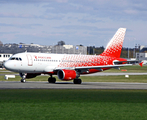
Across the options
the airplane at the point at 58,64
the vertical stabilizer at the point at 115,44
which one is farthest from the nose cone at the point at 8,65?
the vertical stabilizer at the point at 115,44

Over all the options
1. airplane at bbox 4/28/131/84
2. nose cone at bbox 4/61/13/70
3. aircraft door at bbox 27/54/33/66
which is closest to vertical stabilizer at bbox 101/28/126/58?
airplane at bbox 4/28/131/84

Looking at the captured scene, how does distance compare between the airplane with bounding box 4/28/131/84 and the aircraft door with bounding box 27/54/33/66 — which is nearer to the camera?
the airplane with bounding box 4/28/131/84

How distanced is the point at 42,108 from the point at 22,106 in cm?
152

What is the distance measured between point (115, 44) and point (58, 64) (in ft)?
42.2

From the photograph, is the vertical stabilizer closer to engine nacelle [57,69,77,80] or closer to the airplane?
the airplane

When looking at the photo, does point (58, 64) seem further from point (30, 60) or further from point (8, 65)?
point (8, 65)

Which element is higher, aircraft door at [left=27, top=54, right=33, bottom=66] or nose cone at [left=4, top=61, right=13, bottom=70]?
aircraft door at [left=27, top=54, right=33, bottom=66]

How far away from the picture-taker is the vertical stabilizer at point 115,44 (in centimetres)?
5431

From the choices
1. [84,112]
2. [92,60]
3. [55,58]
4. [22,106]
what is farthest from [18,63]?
[84,112]

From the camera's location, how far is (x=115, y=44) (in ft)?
180

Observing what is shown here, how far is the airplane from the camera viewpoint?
43.7m

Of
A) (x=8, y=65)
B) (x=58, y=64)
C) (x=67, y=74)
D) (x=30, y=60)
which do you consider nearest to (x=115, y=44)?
(x=58, y=64)

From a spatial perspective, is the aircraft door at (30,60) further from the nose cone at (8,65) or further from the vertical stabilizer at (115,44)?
the vertical stabilizer at (115,44)

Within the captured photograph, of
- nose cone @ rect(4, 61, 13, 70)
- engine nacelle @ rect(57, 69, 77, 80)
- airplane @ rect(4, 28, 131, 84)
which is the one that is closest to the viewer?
nose cone @ rect(4, 61, 13, 70)
